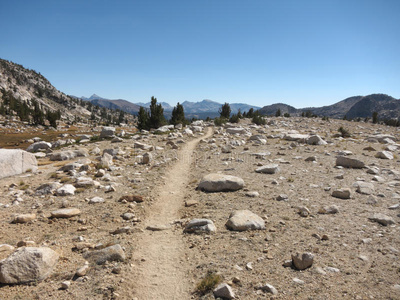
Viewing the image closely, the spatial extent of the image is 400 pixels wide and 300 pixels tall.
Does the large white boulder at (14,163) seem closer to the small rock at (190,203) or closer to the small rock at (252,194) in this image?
the small rock at (190,203)

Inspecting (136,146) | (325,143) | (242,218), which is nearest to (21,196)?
(242,218)

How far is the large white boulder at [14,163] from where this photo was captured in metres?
12.7

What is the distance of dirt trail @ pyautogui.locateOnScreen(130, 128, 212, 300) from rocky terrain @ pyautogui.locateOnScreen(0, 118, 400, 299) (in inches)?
1.2

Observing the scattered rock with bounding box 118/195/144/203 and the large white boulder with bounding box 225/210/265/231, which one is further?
the scattered rock with bounding box 118/195/144/203

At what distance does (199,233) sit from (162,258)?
1.50m

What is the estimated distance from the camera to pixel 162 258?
21.5 feet

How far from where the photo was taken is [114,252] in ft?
20.7

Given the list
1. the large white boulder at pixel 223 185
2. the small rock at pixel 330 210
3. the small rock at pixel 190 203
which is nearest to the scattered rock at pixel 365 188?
the small rock at pixel 330 210

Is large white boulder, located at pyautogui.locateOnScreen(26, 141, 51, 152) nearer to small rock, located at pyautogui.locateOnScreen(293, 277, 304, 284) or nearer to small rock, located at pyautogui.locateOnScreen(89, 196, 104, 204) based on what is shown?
small rock, located at pyautogui.locateOnScreen(89, 196, 104, 204)

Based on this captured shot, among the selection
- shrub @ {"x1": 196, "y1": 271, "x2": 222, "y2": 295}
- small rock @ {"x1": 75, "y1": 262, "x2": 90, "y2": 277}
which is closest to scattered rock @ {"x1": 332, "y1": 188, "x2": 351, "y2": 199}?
shrub @ {"x1": 196, "y1": 271, "x2": 222, "y2": 295}

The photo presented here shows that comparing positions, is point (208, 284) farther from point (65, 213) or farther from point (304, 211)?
point (65, 213)

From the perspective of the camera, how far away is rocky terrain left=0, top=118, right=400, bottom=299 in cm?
520

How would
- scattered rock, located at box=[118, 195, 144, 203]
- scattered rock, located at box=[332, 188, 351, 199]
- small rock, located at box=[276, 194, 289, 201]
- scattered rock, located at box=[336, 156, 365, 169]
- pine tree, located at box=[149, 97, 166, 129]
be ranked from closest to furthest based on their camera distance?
A: scattered rock, located at box=[332, 188, 351, 199] → small rock, located at box=[276, 194, 289, 201] → scattered rock, located at box=[118, 195, 144, 203] → scattered rock, located at box=[336, 156, 365, 169] → pine tree, located at box=[149, 97, 166, 129]

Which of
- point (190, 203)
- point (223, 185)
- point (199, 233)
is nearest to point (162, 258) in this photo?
point (199, 233)
